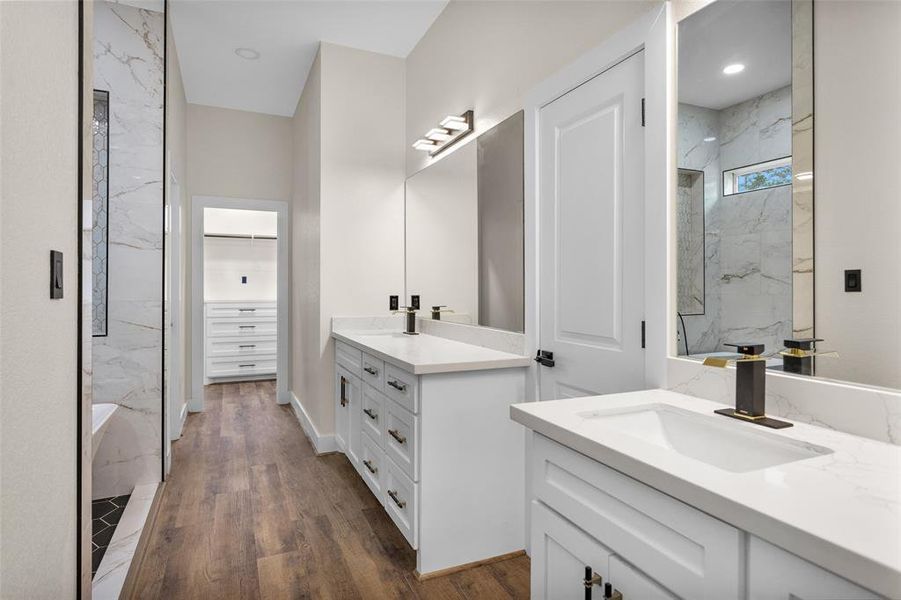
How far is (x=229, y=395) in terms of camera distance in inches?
213

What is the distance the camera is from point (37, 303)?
2.99ft

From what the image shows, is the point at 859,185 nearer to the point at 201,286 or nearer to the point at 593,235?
the point at 593,235

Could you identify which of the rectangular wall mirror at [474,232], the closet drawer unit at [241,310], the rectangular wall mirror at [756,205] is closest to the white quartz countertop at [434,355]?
the rectangular wall mirror at [474,232]

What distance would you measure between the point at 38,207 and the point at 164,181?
2217 mm

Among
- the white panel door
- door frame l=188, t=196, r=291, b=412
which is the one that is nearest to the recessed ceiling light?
door frame l=188, t=196, r=291, b=412

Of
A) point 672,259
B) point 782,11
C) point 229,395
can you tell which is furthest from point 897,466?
point 229,395

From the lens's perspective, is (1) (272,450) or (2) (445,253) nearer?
(2) (445,253)

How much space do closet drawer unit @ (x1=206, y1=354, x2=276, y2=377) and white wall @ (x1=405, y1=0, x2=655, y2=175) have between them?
3.53 m

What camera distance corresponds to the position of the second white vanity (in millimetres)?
2008

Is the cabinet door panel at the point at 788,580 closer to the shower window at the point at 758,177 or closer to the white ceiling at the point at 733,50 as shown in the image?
the shower window at the point at 758,177

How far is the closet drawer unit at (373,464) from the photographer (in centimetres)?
243

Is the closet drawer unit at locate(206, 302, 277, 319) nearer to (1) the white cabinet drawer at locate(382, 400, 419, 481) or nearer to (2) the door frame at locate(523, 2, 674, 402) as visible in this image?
(1) the white cabinet drawer at locate(382, 400, 419, 481)

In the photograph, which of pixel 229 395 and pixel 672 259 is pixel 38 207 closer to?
pixel 672 259

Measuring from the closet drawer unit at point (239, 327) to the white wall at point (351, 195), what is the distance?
8.06 feet
